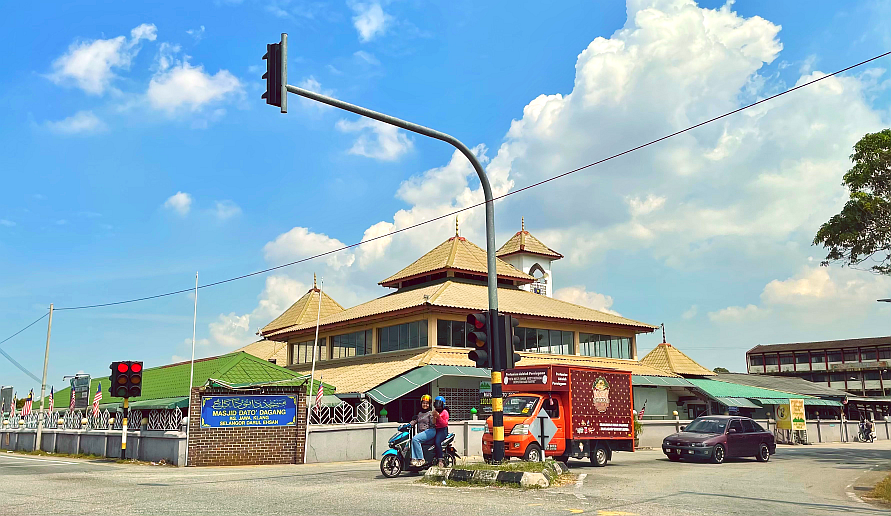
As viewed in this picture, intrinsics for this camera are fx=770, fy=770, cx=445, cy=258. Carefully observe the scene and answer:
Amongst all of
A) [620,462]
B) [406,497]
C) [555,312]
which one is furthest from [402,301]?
[406,497]

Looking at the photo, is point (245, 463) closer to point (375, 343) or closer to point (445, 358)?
point (445, 358)

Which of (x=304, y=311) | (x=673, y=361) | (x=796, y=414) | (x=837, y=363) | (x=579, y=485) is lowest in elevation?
(x=579, y=485)

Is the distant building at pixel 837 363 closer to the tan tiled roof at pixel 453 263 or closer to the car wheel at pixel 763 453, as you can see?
the tan tiled roof at pixel 453 263

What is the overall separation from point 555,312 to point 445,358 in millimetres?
7893

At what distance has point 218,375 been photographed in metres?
28.0

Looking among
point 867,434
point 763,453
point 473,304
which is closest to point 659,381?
point 473,304

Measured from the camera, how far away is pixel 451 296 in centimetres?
3725

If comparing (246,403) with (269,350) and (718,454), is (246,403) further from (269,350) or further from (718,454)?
(269,350)

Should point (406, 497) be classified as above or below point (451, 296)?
below

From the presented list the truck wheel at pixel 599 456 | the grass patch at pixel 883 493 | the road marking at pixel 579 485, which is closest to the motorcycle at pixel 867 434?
the truck wheel at pixel 599 456

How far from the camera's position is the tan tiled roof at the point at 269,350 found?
53.8m

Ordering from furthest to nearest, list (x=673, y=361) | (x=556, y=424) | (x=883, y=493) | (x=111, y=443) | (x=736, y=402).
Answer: (x=673, y=361)
(x=736, y=402)
(x=111, y=443)
(x=556, y=424)
(x=883, y=493)

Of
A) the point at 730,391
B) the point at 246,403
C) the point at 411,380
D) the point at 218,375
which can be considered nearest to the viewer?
the point at 246,403

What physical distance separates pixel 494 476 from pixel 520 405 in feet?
21.4
